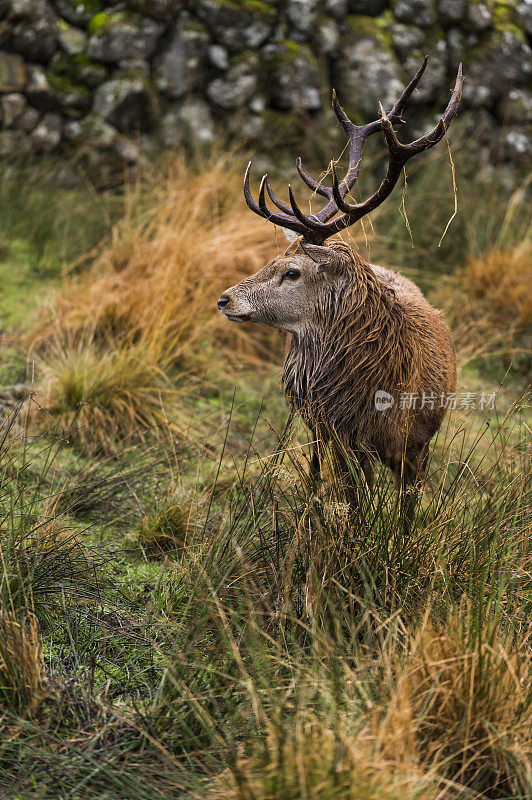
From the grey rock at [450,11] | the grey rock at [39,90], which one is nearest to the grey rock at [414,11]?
the grey rock at [450,11]

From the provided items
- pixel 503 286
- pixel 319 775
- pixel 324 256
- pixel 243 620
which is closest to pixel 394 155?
pixel 324 256

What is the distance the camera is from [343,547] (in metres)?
2.68

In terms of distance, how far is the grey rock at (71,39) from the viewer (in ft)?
23.9

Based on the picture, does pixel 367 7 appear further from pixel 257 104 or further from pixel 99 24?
pixel 99 24

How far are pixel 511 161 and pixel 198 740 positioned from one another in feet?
23.9

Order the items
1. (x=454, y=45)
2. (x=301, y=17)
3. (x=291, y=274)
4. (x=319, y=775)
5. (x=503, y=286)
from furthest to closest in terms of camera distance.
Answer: (x=454, y=45) < (x=301, y=17) < (x=503, y=286) < (x=291, y=274) < (x=319, y=775)

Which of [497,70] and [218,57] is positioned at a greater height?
[497,70]

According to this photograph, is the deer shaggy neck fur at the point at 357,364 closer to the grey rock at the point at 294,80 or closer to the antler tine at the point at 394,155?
the antler tine at the point at 394,155

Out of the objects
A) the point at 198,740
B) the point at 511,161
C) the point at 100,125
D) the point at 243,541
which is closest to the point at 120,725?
the point at 198,740

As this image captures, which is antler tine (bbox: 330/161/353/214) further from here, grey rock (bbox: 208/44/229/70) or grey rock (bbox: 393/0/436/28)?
grey rock (bbox: 393/0/436/28)

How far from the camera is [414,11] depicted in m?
7.98

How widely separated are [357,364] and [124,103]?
5.11m

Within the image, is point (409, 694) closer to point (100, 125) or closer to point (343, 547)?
point (343, 547)

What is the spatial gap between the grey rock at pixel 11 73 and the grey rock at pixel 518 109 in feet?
15.2
